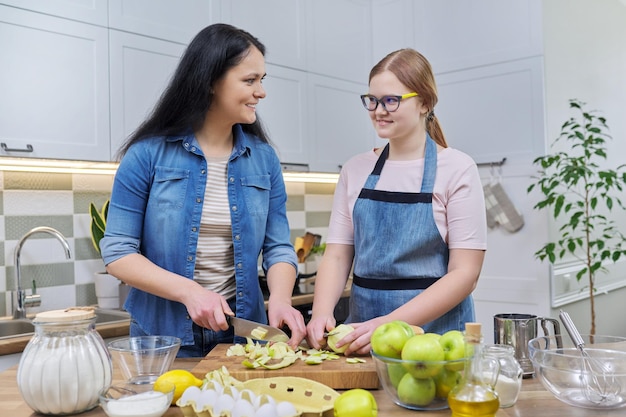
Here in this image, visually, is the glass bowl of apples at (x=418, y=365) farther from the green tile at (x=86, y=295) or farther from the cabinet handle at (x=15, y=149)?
the green tile at (x=86, y=295)

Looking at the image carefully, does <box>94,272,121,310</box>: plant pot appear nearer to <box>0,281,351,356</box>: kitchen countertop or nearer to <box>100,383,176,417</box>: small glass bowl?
<box>0,281,351,356</box>: kitchen countertop

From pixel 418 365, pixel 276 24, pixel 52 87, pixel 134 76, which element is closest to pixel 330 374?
pixel 418 365

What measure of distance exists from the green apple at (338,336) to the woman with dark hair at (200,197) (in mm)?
173

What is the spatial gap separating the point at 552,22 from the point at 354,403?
9.76ft

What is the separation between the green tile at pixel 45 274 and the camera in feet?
8.20

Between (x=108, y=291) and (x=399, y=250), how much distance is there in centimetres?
151

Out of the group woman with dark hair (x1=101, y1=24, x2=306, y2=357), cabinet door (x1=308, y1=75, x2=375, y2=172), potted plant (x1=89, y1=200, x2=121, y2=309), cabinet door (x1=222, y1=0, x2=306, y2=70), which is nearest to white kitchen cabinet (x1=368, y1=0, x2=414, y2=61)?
cabinet door (x1=308, y1=75, x2=375, y2=172)

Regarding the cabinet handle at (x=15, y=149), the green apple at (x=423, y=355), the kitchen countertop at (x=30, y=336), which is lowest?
the kitchen countertop at (x=30, y=336)

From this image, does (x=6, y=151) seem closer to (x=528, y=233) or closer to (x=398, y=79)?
(x=398, y=79)

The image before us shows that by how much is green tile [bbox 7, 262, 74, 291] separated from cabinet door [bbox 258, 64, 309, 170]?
1124 millimetres

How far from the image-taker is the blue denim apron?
5.35 ft

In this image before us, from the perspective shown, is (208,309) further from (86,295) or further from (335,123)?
(335,123)

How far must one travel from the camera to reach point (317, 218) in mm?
3859

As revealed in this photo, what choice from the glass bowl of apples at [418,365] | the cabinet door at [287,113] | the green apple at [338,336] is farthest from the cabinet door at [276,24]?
the glass bowl of apples at [418,365]
